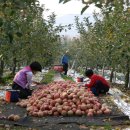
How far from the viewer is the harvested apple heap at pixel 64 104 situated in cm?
927

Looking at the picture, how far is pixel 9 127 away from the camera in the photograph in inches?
318

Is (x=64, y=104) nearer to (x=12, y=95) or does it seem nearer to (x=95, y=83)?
(x=12, y=95)

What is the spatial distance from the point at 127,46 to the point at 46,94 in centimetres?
728

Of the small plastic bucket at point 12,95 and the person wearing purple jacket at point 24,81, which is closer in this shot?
the small plastic bucket at point 12,95

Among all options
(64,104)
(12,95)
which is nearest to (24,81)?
(12,95)

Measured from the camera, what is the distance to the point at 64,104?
963 cm

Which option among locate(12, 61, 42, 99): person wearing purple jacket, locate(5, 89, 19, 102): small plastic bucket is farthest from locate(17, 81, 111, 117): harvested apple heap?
locate(12, 61, 42, 99): person wearing purple jacket

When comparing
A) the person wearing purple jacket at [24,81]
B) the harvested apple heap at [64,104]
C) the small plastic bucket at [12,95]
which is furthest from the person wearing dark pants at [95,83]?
the small plastic bucket at [12,95]

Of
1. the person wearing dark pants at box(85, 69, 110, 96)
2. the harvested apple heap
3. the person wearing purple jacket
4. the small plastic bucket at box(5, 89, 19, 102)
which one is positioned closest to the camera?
the harvested apple heap

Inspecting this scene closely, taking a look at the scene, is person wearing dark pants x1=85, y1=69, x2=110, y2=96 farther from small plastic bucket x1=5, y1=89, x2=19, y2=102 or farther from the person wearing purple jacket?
small plastic bucket x1=5, y1=89, x2=19, y2=102

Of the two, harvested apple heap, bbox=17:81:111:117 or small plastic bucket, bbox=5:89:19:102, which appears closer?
harvested apple heap, bbox=17:81:111:117

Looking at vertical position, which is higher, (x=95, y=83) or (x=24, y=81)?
(x=24, y=81)

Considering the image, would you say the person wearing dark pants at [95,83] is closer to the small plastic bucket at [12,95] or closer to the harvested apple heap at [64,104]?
the harvested apple heap at [64,104]

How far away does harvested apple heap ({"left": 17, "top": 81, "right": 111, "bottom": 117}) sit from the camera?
927 cm
